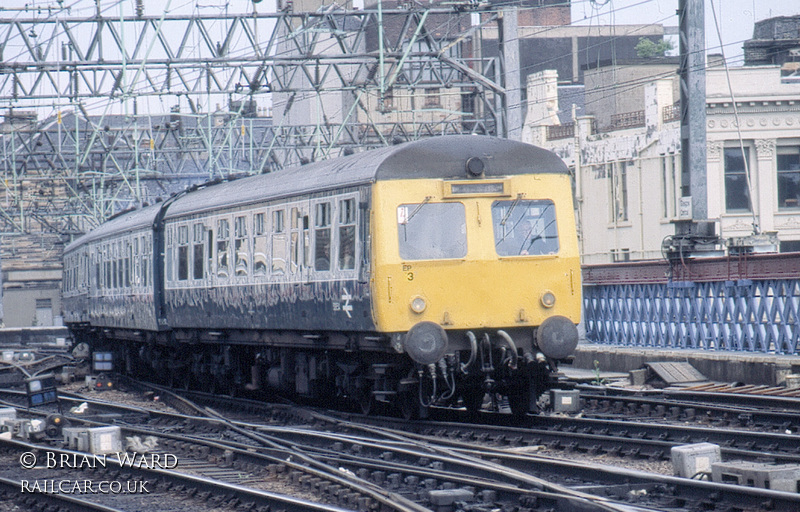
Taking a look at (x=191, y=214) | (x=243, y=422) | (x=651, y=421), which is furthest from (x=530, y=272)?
(x=191, y=214)

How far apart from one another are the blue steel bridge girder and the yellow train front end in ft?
20.4

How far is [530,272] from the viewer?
14523 millimetres

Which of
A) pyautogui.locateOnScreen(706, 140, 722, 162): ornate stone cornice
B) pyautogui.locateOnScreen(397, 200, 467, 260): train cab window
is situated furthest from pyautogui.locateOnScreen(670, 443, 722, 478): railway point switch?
pyautogui.locateOnScreen(706, 140, 722, 162): ornate stone cornice

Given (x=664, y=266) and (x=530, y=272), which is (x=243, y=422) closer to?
(x=530, y=272)

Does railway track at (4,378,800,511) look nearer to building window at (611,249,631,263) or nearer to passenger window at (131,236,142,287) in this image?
passenger window at (131,236,142,287)

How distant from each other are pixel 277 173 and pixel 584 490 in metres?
9.16

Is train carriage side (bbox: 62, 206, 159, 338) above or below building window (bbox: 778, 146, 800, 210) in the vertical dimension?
below

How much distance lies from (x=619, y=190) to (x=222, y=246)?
27.7m

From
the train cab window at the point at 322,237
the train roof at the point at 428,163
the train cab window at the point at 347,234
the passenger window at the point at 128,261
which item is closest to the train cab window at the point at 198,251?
the train roof at the point at 428,163

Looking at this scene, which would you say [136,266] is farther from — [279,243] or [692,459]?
[692,459]

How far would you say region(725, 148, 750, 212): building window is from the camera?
Result: 1613 inches

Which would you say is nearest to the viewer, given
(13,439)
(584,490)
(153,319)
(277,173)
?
(584,490)

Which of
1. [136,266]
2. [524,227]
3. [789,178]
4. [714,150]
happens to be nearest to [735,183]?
[714,150]

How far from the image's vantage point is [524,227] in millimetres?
14656
